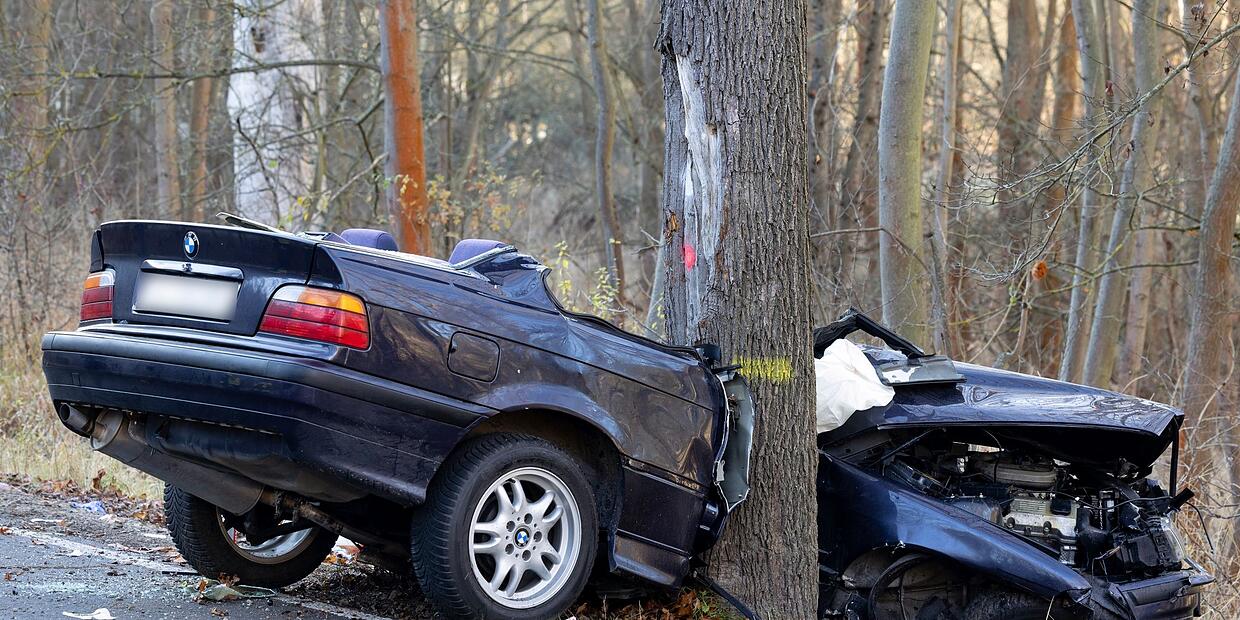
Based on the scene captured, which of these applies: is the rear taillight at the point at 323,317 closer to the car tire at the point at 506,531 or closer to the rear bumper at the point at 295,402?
the rear bumper at the point at 295,402

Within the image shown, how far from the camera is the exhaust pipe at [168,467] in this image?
4.25 meters

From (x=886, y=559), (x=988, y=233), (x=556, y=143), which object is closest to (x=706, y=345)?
(x=886, y=559)

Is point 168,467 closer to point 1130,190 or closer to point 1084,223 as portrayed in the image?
point 1130,190

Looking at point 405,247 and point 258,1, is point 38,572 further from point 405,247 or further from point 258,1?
point 258,1

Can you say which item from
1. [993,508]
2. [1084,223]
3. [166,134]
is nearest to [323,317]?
[993,508]

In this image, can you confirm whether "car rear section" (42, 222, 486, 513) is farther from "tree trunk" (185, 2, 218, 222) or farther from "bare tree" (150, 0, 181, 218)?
"bare tree" (150, 0, 181, 218)

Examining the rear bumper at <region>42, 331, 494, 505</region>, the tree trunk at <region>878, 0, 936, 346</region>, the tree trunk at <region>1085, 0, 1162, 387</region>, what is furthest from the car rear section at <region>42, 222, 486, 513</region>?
the tree trunk at <region>1085, 0, 1162, 387</region>

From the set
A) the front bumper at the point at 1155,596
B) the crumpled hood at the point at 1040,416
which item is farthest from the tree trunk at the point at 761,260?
the front bumper at the point at 1155,596

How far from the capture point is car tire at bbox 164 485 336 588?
198 inches

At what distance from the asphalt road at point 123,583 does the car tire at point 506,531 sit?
85 cm

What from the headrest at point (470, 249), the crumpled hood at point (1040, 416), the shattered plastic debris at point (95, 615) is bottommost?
the shattered plastic debris at point (95, 615)

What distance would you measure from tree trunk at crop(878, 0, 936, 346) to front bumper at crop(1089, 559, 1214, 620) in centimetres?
456

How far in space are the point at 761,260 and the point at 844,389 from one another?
0.80m

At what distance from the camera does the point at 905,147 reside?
9.89m
